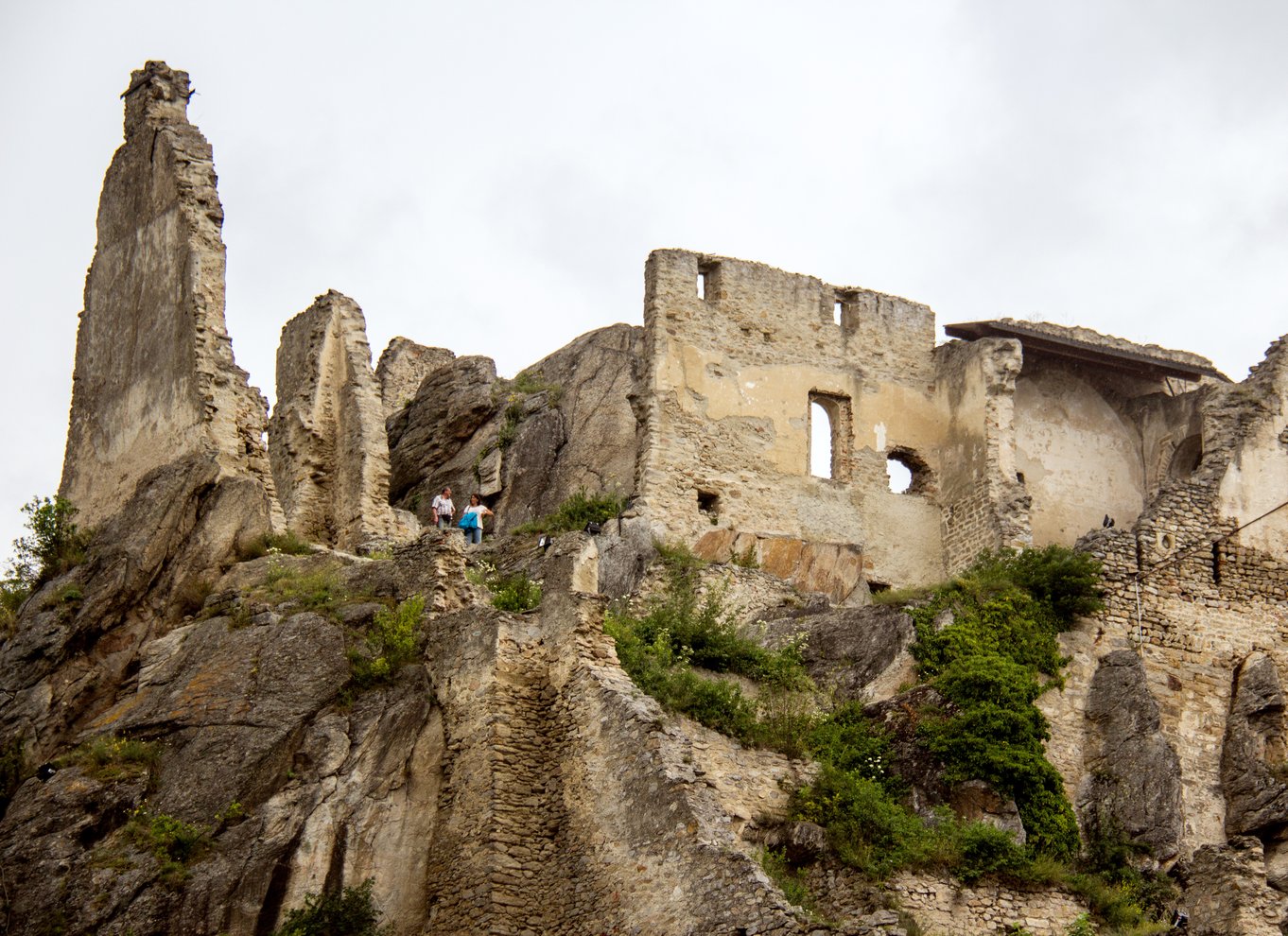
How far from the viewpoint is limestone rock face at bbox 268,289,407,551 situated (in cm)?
3036

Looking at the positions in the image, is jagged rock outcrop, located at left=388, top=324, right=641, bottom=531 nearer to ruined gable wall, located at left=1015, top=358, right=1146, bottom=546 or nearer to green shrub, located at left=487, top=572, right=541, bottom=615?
green shrub, located at left=487, top=572, right=541, bottom=615

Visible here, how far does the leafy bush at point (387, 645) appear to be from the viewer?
23984 mm

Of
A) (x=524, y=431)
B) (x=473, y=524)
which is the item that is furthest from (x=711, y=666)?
(x=524, y=431)

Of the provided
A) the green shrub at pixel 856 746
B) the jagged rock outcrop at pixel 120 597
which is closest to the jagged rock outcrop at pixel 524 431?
the jagged rock outcrop at pixel 120 597

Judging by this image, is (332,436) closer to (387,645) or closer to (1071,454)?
(387,645)

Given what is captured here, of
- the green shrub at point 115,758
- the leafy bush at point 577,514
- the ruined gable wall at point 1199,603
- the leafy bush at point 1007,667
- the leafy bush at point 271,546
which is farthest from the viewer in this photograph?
the leafy bush at point 577,514

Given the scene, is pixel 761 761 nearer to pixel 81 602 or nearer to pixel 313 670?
pixel 313 670

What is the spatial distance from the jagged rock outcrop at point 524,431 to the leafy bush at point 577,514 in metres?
1.24

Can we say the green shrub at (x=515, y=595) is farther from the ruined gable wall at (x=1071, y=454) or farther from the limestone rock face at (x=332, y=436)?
the ruined gable wall at (x=1071, y=454)

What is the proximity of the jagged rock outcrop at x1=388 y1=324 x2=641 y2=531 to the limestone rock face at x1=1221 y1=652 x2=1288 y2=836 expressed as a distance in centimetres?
884

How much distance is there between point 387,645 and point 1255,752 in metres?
10.8

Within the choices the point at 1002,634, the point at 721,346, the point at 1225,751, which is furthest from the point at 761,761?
the point at 721,346

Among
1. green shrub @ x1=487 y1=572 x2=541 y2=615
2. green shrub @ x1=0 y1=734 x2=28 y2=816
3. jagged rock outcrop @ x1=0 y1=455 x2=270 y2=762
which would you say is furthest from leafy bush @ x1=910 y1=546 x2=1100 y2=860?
green shrub @ x1=0 y1=734 x2=28 y2=816

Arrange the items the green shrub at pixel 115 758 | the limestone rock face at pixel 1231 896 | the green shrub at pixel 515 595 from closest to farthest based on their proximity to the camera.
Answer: the limestone rock face at pixel 1231 896
the green shrub at pixel 115 758
the green shrub at pixel 515 595
